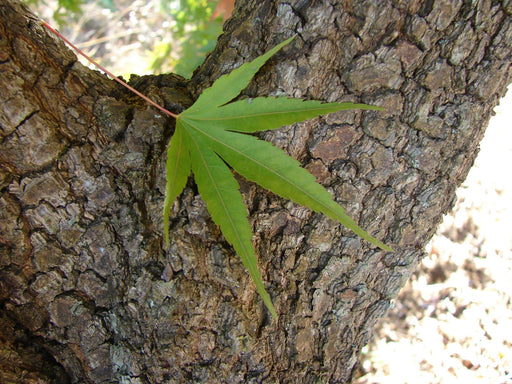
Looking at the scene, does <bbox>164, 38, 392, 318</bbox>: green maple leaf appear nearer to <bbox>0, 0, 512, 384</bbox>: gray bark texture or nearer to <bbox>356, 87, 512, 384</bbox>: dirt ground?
<bbox>0, 0, 512, 384</bbox>: gray bark texture

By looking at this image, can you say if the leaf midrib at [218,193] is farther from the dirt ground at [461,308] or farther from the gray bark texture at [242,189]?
the dirt ground at [461,308]

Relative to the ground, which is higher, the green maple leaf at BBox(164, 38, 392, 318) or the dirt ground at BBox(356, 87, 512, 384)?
the dirt ground at BBox(356, 87, 512, 384)

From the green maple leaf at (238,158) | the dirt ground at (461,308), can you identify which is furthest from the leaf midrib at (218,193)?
the dirt ground at (461,308)

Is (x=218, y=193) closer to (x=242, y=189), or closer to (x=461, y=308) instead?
(x=242, y=189)

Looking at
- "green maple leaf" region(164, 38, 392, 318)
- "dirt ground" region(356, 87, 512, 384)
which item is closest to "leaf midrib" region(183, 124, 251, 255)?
"green maple leaf" region(164, 38, 392, 318)

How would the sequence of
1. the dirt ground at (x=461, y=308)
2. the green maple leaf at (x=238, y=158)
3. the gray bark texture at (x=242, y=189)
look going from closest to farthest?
the green maple leaf at (x=238, y=158)
the gray bark texture at (x=242, y=189)
the dirt ground at (x=461, y=308)
